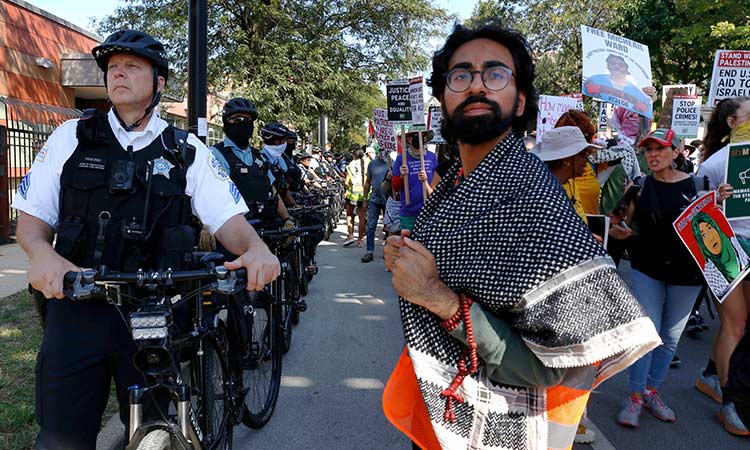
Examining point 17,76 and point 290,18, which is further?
point 290,18

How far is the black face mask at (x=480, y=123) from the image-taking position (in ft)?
5.49

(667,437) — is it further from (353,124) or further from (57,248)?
(353,124)

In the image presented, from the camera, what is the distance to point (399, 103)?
24.3 feet

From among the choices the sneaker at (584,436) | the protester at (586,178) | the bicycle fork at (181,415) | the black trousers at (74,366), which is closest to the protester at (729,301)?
the protester at (586,178)

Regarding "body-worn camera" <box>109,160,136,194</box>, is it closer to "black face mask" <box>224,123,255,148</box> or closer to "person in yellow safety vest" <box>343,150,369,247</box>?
"black face mask" <box>224,123,255,148</box>

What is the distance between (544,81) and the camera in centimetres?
2688

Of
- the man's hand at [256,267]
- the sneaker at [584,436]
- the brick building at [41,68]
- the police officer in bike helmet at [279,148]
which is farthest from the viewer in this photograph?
the brick building at [41,68]

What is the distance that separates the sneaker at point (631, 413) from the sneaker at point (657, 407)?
166mm

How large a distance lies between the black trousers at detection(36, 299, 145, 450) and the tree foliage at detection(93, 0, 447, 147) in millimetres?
16077

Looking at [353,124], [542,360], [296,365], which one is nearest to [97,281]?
[542,360]

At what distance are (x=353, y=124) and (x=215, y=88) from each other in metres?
13.2

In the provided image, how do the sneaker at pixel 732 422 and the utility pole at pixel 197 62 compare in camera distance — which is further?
the utility pole at pixel 197 62

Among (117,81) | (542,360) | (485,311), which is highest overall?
(117,81)

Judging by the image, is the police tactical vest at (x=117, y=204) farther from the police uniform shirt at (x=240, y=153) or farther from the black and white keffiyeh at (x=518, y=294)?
the police uniform shirt at (x=240, y=153)
